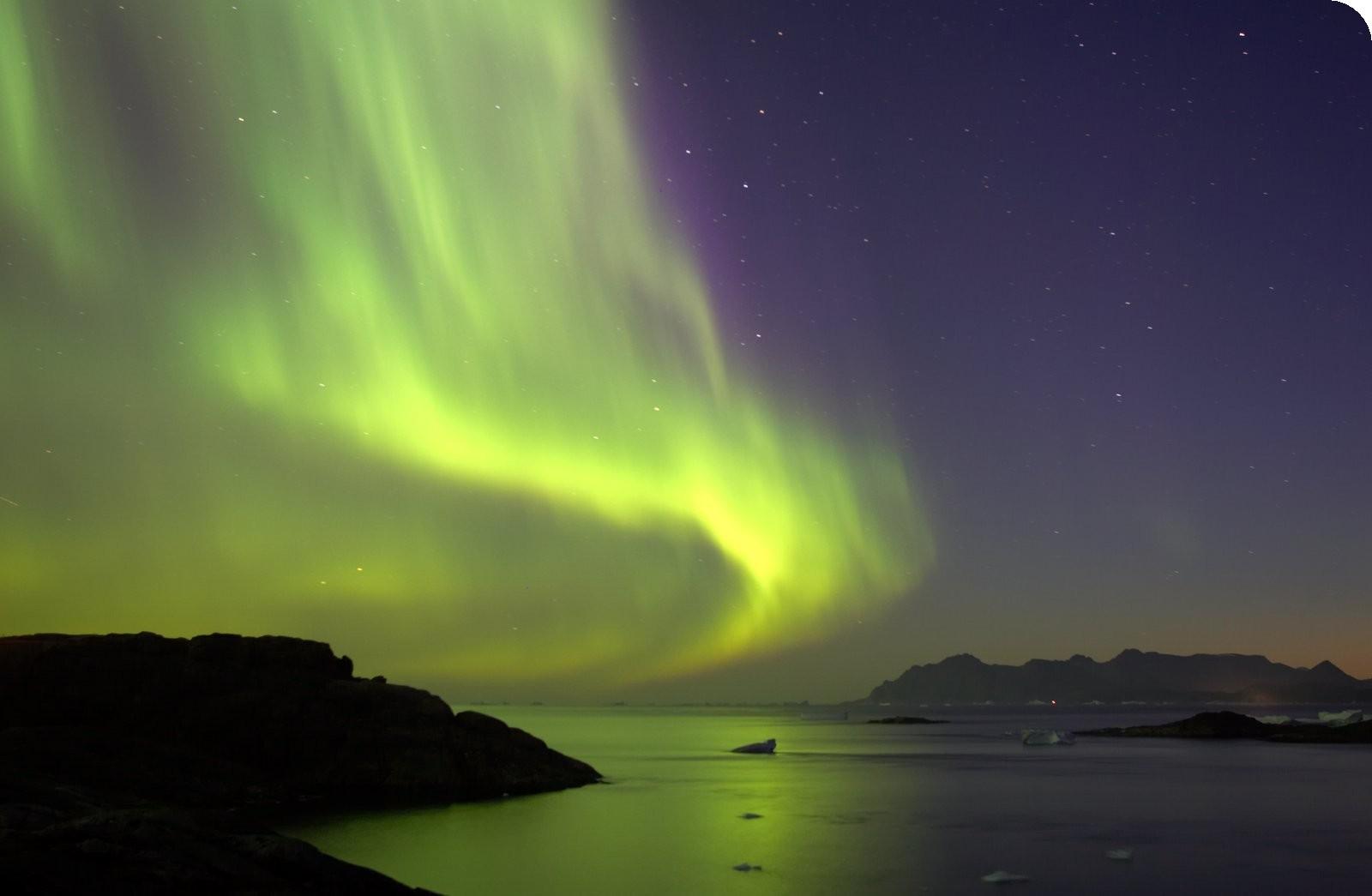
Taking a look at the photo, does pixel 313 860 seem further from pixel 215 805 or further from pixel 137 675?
pixel 137 675

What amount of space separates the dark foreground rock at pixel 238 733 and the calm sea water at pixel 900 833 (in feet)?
15.8

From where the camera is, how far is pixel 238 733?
53.9 metres

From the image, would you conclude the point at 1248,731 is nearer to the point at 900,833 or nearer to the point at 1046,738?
the point at 1046,738

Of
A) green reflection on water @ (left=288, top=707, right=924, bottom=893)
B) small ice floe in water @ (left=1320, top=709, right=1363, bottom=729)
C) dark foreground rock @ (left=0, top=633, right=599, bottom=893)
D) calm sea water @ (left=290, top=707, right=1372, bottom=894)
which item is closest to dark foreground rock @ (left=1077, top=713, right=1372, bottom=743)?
small ice floe in water @ (left=1320, top=709, right=1363, bottom=729)

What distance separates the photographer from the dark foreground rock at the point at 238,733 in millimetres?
44094


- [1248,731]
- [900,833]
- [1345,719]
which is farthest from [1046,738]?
[900,833]

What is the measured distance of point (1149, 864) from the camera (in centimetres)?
3800

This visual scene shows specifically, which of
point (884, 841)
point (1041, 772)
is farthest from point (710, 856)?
point (1041, 772)

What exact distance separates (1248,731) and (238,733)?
5236 inches

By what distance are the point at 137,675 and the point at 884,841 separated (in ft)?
124

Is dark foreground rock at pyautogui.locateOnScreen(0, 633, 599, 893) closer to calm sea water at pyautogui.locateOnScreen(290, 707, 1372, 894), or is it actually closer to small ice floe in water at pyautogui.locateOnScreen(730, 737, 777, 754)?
calm sea water at pyautogui.locateOnScreen(290, 707, 1372, 894)

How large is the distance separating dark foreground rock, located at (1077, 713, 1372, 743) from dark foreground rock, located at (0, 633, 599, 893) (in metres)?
101

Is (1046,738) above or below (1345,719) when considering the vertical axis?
below

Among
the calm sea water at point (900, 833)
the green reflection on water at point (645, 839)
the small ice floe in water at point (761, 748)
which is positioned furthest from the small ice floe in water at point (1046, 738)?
the green reflection on water at point (645, 839)
